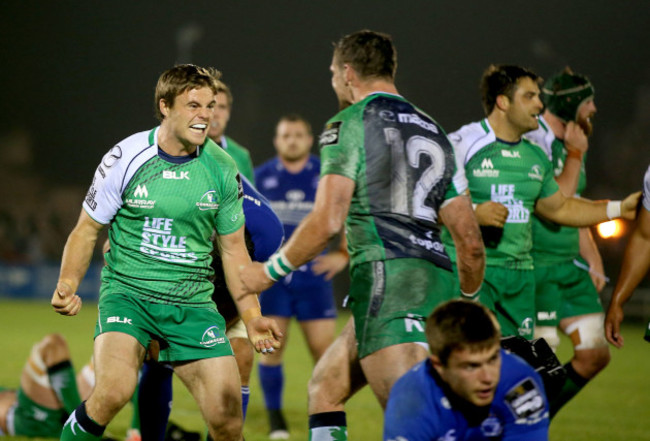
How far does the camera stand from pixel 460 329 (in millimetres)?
3365

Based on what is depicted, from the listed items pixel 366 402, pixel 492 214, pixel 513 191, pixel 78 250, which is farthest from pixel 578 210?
pixel 366 402

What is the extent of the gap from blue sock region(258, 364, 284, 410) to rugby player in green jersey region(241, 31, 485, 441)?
A: 3174mm

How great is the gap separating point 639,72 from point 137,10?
833 inches

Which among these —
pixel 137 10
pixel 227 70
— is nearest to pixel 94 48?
pixel 137 10

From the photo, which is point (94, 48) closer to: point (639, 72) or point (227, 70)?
point (227, 70)

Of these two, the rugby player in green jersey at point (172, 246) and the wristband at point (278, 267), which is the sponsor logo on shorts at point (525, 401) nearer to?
the wristband at point (278, 267)

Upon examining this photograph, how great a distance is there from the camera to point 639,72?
91.0ft

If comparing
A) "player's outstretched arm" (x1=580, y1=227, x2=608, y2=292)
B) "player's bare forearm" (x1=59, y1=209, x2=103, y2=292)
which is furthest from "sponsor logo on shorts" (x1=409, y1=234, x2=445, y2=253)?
"player's outstretched arm" (x1=580, y1=227, x2=608, y2=292)

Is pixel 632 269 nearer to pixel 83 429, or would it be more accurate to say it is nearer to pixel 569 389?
pixel 569 389

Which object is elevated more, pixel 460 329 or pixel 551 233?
pixel 551 233

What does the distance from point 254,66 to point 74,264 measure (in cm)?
3269

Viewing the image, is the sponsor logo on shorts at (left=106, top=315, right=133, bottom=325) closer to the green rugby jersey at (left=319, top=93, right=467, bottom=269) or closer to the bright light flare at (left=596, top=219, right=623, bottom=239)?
the green rugby jersey at (left=319, top=93, right=467, bottom=269)

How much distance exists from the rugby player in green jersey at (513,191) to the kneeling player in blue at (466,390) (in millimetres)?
2286

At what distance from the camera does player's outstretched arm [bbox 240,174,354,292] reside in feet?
13.2
